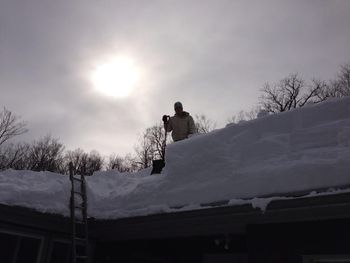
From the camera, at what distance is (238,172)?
228 inches

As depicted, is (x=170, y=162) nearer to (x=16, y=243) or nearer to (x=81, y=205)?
(x=81, y=205)

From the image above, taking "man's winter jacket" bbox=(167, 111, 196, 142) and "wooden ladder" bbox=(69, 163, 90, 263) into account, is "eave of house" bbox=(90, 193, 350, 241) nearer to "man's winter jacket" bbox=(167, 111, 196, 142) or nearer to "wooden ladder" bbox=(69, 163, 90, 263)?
"wooden ladder" bbox=(69, 163, 90, 263)

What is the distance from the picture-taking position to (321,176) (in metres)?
4.89

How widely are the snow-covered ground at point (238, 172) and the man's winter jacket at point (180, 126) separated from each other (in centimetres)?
224

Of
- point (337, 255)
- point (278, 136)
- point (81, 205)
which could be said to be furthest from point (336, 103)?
point (81, 205)

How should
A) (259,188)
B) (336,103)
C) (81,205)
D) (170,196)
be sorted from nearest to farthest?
(259,188), (336,103), (170,196), (81,205)

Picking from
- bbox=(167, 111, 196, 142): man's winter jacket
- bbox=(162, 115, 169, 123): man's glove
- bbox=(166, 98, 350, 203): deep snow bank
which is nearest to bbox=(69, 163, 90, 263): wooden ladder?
bbox=(166, 98, 350, 203): deep snow bank

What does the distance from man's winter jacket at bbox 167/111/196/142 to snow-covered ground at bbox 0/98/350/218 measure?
224 centimetres

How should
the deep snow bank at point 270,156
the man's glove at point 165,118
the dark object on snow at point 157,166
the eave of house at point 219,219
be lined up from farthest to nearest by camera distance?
the man's glove at point 165,118 → the dark object on snow at point 157,166 → the deep snow bank at point 270,156 → the eave of house at point 219,219

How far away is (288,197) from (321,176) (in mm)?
420

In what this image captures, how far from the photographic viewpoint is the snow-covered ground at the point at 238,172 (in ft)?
16.7

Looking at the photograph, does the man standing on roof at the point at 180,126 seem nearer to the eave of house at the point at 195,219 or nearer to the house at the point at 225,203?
the house at the point at 225,203

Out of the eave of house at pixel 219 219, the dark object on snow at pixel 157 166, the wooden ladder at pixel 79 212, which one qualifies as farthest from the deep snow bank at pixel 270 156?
the dark object on snow at pixel 157 166

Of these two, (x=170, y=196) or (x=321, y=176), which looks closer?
(x=321, y=176)
